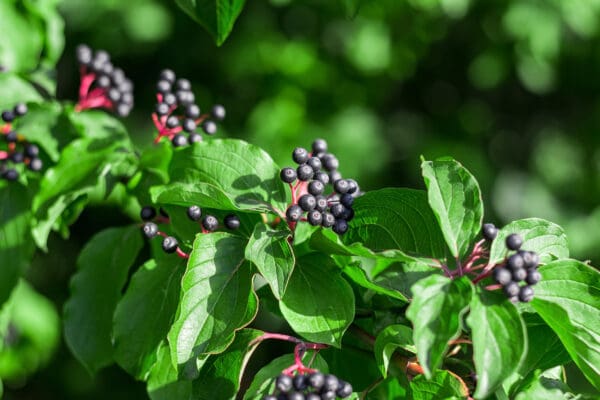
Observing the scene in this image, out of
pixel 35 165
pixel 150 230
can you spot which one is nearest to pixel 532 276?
pixel 150 230

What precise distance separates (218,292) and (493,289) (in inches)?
16.2

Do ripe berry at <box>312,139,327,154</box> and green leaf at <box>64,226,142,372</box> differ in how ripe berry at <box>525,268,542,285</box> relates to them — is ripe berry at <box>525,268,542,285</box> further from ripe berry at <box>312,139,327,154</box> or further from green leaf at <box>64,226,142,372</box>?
green leaf at <box>64,226,142,372</box>

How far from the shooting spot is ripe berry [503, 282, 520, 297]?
3.43ft

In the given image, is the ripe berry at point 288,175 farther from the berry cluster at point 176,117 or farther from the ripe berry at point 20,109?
the ripe berry at point 20,109

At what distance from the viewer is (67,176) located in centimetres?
152

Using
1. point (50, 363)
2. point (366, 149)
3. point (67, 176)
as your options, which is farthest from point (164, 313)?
point (50, 363)

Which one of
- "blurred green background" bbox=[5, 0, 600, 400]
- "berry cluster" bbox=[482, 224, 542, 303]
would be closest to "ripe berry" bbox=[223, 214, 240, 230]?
"berry cluster" bbox=[482, 224, 542, 303]

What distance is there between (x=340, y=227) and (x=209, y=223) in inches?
8.6

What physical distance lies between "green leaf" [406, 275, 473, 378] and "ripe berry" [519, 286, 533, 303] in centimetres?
7

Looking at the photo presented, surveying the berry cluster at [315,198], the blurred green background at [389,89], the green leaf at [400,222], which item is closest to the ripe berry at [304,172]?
the berry cluster at [315,198]

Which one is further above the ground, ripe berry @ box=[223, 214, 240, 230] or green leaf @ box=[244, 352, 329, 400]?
ripe berry @ box=[223, 214, 240, 230]

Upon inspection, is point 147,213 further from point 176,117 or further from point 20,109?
point 20,109

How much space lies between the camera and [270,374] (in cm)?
116

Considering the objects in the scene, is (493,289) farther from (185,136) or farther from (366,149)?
(366,149)
